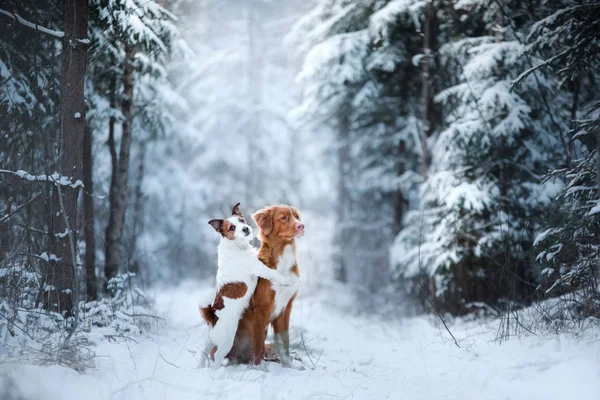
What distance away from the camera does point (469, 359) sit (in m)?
4.68

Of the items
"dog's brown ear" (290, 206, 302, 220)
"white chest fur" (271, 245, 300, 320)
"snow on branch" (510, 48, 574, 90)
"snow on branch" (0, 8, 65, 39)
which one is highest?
"snow on branch" (0, 8, 65, 39)

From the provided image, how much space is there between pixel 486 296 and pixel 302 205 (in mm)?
15218

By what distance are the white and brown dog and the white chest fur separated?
0.30ft

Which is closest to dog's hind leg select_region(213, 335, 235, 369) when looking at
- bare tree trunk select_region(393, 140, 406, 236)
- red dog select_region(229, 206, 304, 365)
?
red dog select_region(229, 206, 304, 365)

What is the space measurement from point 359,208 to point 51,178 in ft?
39.5

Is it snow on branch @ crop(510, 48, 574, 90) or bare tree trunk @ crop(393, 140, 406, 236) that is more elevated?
snow on branch @ crop(510, 48, 574, 90)

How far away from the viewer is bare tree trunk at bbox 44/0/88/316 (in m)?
5.09

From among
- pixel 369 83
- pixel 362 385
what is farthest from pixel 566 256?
pixel 369 83

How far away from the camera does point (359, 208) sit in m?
15.7

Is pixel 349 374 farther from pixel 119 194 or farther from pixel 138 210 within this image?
pixel 138 210

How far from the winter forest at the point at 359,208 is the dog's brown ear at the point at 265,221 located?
147 cm

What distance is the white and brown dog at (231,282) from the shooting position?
4.45 metres

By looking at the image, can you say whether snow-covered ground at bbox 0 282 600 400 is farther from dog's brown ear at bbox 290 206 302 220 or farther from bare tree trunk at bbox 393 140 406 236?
bare tree trunk at bbox 393 140 406 236

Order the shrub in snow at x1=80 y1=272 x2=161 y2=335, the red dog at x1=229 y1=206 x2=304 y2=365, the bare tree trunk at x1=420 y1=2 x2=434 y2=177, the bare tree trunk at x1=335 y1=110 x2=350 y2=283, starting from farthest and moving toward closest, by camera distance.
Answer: the bare tree trunk at x1=335 y1=110 x2=350 y2=283 < the bare tree trunk at x1=420 y1=2 x2=434 y2=177 < the shrub in snow at x1=80 y1=272 x2=161 y2=335 < the red dog at x1=229 y1=206 x2=304 y2=365
